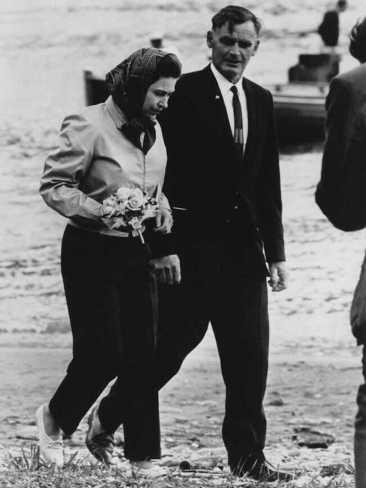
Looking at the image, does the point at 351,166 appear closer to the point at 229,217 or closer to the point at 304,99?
the point at 229,217

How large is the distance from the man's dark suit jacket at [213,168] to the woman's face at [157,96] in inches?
15.0

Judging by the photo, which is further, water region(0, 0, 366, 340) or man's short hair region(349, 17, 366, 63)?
water region(0, 0, 366, 340)


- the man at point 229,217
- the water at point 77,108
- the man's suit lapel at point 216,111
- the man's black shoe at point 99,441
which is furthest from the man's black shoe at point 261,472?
the water at point 77,108

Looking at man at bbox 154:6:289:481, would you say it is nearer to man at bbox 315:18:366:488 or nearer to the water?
man at bbox 315:18:366:488

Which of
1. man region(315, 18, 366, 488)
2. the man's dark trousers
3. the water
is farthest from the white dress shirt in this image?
the water

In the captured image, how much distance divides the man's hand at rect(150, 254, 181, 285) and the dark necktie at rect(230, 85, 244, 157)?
49cm

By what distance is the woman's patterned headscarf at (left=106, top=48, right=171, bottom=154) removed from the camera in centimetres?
425

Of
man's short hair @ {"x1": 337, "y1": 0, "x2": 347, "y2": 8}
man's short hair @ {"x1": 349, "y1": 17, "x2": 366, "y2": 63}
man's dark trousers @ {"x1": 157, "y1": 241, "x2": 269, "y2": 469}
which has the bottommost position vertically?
man's short hair @ {"x1": 337, "y1": 0, "x2": 347, "y2": 8}

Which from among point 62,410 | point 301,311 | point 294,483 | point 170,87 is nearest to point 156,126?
point 170,87

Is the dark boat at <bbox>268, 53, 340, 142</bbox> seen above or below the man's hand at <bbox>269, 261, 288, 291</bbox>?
below

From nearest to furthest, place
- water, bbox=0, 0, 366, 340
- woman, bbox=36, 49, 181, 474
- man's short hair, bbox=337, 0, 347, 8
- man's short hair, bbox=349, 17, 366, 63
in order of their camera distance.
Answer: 1. man's short hair, bbox=349, 17, 366, 63
2. woman, bbox=36, 49, 181, 474
3. water, bbox=0, 0, 366, 340
4. man's short hair, bbox=337, 0, 347, 8

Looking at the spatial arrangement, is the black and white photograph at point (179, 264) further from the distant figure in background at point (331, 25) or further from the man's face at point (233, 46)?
the distant figure in background at point (331, 25)

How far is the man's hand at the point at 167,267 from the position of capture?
14.9ft

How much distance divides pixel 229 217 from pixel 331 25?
22.9 ft
